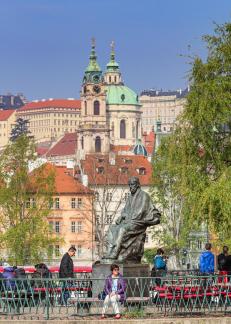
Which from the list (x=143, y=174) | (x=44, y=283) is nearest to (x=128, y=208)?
(x=44, y=283)

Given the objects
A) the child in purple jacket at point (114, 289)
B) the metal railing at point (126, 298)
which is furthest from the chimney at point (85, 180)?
the child in purple jacket at point (114, 289)

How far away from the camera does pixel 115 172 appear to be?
123625 mm

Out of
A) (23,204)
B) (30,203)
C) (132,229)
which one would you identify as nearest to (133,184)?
(132,229)

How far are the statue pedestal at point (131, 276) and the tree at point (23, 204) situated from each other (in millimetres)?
48329

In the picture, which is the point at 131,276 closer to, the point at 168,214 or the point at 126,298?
the point at 126,298

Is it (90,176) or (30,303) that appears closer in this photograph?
(30,303)

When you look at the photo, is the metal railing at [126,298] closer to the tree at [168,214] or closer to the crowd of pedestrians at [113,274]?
the crowd of pedestrians at [113,274]

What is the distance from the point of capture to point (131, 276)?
3178cm

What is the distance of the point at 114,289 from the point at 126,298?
1.06ft

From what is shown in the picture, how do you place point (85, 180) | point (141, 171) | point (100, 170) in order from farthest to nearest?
point (141, 171), point (100, 170), point (85, 180)

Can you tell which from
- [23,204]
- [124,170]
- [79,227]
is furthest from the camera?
[124,170]

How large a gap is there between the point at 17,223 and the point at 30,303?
51.7m

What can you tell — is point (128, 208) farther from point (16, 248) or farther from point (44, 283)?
point (16, 248)

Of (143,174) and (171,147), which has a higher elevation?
(143,174)
